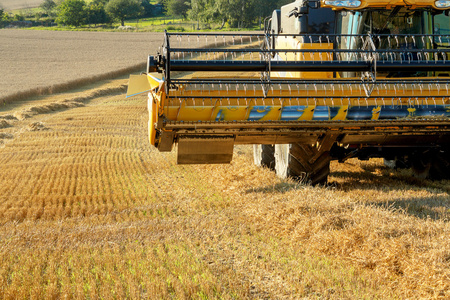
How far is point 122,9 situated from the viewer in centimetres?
7900

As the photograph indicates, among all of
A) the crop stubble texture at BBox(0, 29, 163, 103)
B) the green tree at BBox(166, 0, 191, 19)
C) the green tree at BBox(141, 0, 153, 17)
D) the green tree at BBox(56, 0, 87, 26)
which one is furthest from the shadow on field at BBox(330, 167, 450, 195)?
the green tree at BBox(141, 0, 153, 17)

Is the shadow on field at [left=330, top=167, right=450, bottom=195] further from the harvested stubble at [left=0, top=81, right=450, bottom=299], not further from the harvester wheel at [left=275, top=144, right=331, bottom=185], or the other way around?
the harvester wheel at [left=275, top=144, right=331, bottom=185]

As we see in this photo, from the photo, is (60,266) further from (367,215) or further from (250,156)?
(250,156)

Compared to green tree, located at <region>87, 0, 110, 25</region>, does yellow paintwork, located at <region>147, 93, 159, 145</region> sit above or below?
below

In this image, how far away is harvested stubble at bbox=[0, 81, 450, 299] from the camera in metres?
3.65

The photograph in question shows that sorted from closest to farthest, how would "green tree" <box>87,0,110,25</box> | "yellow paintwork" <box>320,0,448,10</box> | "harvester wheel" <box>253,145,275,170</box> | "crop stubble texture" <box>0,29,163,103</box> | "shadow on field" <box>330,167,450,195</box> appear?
"yellow paintwork" <box>320,0,448,10</box>
"shadow on field" <box>330,167,450,195</box>
"harvester wheel" <box>253,145,275,170</box>
"crop stubble texture" <box>0,29,163,103</box>
"green tree" <box>87,0,110,25</box>

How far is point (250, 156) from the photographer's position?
29.1 feet

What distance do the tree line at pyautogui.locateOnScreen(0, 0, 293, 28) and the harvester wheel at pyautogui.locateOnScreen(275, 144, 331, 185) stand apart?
53743 mm

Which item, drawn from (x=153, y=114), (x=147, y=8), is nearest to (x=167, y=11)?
(x=147, y=8)

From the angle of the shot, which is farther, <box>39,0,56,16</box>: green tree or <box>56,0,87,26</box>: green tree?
<box>39,0,56,16</box>: green tree

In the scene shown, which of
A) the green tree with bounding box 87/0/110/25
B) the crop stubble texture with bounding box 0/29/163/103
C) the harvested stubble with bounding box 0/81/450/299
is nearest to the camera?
the harvested stubble with bounding box 0/81/450/299

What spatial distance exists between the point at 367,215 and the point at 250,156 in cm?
427

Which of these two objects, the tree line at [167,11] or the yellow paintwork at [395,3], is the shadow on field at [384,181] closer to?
the yellow paintwork at [395,3]

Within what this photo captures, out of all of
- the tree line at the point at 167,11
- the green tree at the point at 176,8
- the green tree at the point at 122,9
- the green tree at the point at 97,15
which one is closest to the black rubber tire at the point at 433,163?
the tree line at the point at 167,11
